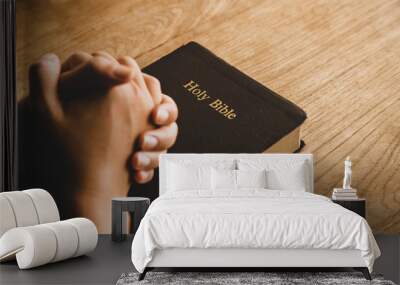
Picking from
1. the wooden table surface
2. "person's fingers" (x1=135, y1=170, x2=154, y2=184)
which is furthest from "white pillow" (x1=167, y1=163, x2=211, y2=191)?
the wooden table surface

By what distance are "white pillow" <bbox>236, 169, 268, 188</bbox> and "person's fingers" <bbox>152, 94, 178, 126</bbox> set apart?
106cm

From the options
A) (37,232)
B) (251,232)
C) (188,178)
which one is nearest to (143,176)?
(188,178)

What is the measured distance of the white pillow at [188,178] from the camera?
6578 mm

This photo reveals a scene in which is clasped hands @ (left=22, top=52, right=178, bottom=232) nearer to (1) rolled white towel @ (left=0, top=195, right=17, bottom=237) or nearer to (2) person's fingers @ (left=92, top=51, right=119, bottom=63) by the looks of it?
(2) person's fingers @ (left=92, top=51, right=119, bottom=63)

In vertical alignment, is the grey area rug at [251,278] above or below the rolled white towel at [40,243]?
below

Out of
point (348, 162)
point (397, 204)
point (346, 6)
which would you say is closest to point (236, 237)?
point (348, 162)

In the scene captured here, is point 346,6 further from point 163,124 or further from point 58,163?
point 58,163

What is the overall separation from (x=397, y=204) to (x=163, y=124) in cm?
262

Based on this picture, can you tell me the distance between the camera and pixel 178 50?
723 cm

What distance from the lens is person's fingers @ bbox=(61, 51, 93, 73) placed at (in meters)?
7.27

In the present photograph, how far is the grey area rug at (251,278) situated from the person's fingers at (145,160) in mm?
2231

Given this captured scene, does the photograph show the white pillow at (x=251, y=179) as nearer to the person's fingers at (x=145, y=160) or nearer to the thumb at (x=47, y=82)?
the person's fingers at (x=145, y=160)

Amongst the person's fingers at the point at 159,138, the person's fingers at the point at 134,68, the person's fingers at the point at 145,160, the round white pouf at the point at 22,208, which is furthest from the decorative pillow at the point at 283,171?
the round white pouf at the point at 22,208

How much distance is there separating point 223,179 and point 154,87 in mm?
1390
